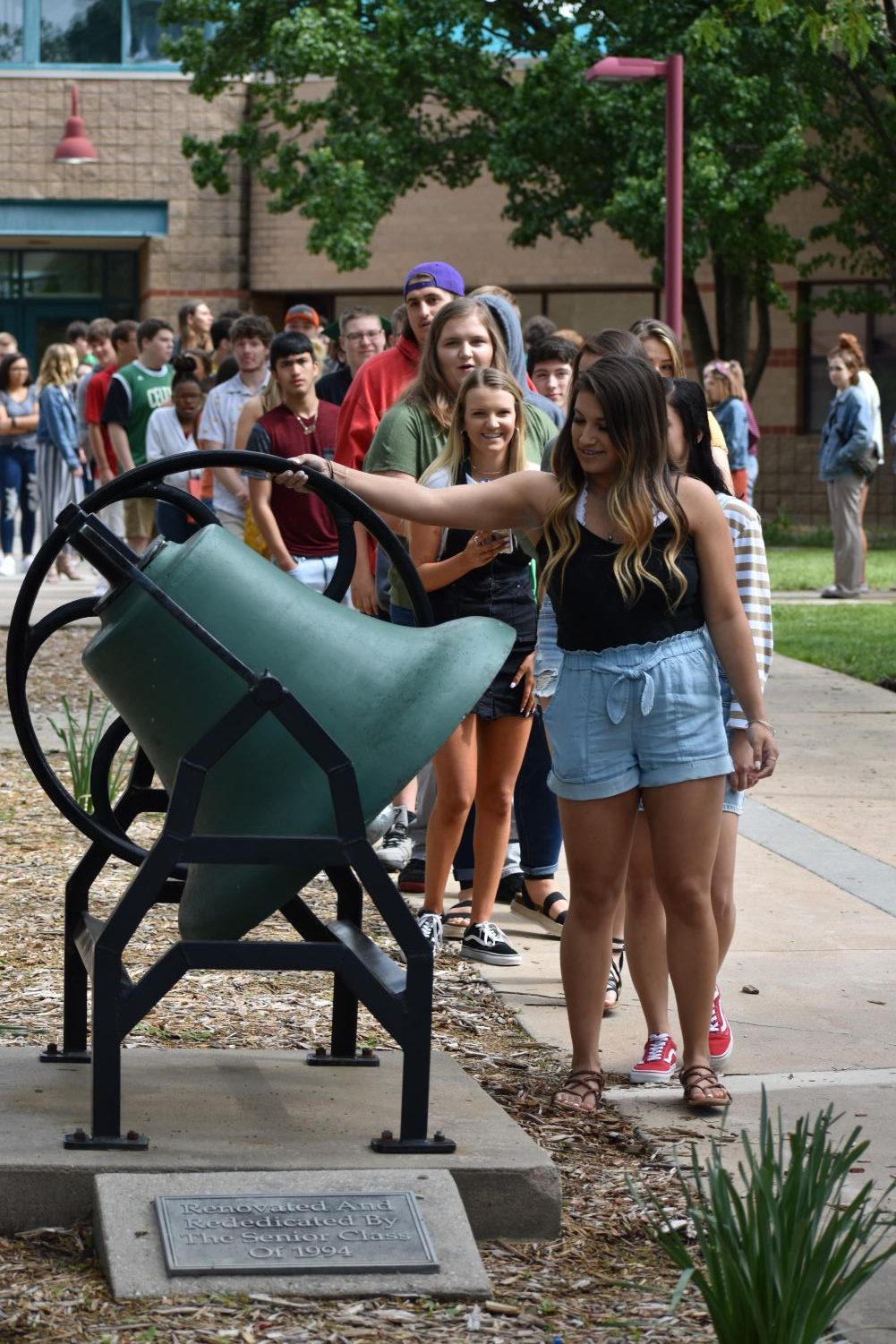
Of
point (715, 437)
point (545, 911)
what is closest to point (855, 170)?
point (545, 911)

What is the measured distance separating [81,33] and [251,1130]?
29.3 m

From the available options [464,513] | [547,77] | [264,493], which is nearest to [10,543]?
[547,77]

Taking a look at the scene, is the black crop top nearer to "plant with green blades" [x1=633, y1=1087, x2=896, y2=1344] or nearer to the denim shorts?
the denim shorts

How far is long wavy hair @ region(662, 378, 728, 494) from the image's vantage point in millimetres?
4715

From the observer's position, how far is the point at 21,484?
1852 cm

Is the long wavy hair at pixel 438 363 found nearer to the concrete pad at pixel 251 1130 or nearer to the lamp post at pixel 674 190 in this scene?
the concrete pad at pixel 251 1130

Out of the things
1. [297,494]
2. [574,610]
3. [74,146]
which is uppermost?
[74,146]

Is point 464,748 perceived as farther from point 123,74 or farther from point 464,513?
point 123,74

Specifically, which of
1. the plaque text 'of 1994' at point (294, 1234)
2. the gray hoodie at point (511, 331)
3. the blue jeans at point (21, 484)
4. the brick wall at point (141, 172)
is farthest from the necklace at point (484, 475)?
the brick wall at point (141, 172)

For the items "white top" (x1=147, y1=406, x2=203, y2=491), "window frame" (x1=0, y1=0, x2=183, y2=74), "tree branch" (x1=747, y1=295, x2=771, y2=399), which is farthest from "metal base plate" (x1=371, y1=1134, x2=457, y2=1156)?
"window frame" (x1=0, y1=0, x2=183, y2=74)

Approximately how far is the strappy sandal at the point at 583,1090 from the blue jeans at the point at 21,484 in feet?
46.2

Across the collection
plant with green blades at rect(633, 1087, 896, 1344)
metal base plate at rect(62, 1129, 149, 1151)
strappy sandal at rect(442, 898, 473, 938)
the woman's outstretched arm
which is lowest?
strappy sandal at rect(442, 898, 473, 938)

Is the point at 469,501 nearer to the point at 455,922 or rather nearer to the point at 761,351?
the point at 455,922

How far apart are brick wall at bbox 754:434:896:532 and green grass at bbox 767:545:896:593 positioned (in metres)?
5.01
